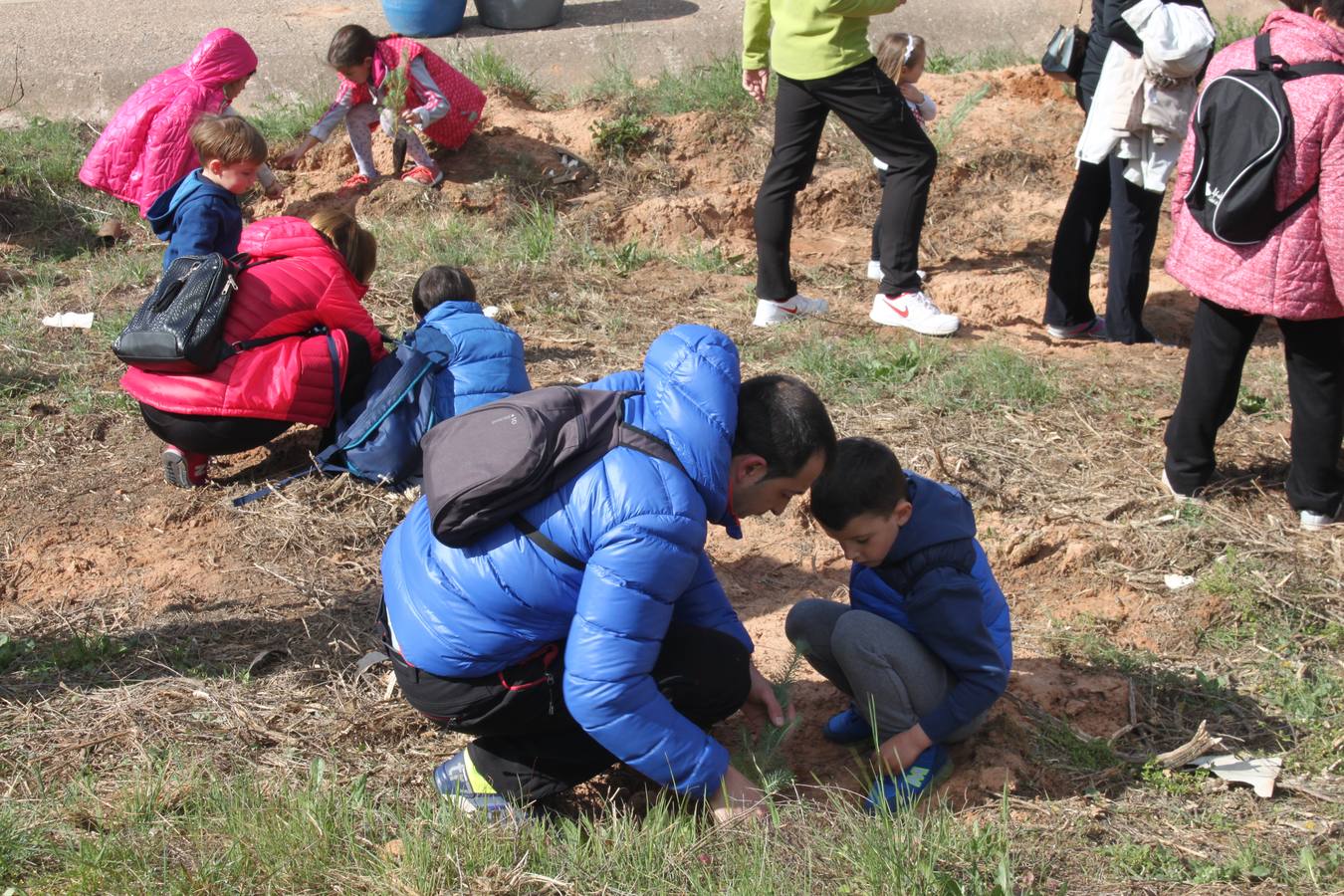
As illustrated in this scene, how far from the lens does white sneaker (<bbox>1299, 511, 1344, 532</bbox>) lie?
156 inches

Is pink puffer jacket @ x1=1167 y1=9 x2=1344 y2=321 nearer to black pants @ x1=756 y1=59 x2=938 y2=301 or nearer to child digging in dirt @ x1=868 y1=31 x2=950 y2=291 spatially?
black pants @ x1=756 y1=59 x2=938 y2=301

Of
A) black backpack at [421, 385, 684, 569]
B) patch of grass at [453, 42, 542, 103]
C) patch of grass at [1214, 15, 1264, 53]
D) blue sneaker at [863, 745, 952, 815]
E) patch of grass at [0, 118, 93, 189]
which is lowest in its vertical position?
blue sneaker at [863, 745, 952, 815]

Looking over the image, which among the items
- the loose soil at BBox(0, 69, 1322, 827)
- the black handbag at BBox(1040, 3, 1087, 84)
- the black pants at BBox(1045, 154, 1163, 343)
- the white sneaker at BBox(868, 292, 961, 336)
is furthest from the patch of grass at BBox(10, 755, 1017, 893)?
the black handbag at BBox(1040, 3, 1087, 84)

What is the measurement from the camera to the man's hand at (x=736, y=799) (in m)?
2.51

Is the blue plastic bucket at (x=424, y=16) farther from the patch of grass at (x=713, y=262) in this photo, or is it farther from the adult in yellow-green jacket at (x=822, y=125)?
the adult in yellow-green jacket at (x=822, y=125)

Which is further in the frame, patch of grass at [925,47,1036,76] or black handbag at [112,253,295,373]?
patch of grass at [925,47,1036,76]

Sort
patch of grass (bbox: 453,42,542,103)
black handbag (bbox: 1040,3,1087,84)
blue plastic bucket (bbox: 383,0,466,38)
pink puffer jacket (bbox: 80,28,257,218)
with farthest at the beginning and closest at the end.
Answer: blue plastic bucket (bbox: 383,0,466,38) < patch of grass (bbox: 453,42,542,103) < pink puffer jacket (bbox: 80,28,257,218) < black handbag (bbox: 1040,3,1087,84)

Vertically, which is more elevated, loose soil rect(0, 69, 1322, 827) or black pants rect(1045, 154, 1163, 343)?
black pants rect(1045, 154, 1163, 343)

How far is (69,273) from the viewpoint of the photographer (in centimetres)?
639

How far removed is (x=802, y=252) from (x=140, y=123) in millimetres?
3440

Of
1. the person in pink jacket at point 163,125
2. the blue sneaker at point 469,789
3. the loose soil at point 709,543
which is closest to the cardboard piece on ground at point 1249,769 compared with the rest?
the loose soil at point 709,543

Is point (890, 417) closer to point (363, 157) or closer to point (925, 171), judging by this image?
point (925, 171)

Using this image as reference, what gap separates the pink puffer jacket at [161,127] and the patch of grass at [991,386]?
3609 mm

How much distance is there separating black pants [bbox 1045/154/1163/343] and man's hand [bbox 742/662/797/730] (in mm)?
3016
